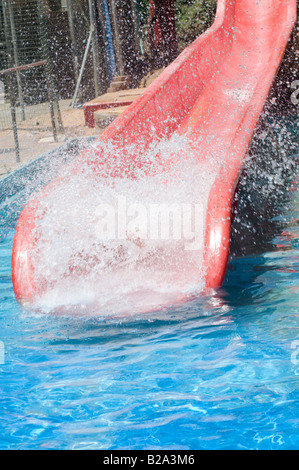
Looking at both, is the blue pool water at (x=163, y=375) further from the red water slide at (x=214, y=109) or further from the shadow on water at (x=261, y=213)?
→ the red water slide at (x=214, y=109)

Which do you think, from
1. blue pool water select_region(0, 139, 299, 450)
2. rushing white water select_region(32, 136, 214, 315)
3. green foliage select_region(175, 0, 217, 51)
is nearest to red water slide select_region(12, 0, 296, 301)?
rushing white water select_region(32, 136, 214, 315)

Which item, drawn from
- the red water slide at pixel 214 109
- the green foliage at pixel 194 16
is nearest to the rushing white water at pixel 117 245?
the red water slide at pixel 214 109

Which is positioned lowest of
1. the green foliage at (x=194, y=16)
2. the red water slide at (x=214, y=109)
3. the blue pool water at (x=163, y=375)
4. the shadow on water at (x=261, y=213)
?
the shadow on water at (x=261, y=213)

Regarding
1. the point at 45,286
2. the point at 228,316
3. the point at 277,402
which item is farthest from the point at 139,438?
the point at 45,286

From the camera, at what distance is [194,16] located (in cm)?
1211

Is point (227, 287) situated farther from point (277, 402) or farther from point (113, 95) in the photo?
point (113, 95)

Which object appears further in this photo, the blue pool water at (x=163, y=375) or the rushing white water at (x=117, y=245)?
the rushing white water at (x=117, y=245)

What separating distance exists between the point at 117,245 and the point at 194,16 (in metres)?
9.90

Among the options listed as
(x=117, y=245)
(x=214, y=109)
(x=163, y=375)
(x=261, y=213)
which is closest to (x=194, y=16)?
(x=214, y=109)

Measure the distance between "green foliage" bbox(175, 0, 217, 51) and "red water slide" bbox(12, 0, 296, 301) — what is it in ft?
18.8

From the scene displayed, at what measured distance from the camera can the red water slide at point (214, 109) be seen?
310 cm

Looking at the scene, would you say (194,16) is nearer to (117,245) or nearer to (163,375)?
(117,245)

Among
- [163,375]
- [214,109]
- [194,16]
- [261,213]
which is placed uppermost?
[194,16]

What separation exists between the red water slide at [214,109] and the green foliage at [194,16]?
5.72m
